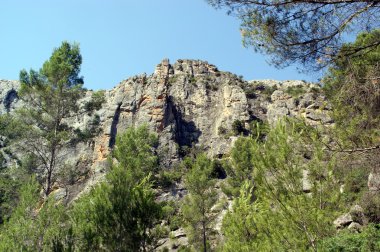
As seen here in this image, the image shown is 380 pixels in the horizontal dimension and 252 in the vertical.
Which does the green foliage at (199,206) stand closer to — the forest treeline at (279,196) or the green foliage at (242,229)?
the forest treeline at (279,196)

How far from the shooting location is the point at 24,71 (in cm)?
1952

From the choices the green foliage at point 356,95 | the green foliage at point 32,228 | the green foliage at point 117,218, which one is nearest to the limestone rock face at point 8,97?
the green foliage at point 32,228

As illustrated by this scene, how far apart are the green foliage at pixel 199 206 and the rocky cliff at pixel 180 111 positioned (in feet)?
52.6

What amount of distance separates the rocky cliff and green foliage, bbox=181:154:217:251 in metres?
16.0

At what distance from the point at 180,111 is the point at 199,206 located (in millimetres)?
24770

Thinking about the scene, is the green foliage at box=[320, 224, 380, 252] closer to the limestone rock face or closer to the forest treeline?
the forest treeline

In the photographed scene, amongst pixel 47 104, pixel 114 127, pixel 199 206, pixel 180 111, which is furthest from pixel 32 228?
→ pixel 180 111

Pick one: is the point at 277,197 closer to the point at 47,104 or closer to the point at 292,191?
the point at 292,191

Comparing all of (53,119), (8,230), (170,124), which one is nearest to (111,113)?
(170,124)

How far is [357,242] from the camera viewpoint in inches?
362

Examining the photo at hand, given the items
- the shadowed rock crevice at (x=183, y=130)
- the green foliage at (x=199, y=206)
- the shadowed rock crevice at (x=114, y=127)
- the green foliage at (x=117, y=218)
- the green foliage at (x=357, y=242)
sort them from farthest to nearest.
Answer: the shadowed rock crevice at (x=183, y=130)
the shadowed rock crevice at (x=114, y=127)
the green foliage at (x=199, y=206)
the green foliage at (x=117, y=218)
the green foliage at (x=357, y=242)

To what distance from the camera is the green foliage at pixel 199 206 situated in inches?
771

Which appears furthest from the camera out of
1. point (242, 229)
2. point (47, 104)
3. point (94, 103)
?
point (94, 103)

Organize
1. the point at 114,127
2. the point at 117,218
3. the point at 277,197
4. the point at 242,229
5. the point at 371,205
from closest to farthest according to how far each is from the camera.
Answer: the point at 277,197, the point at 242,229, the point at 117,218, the point at 371,205, the point at 114,127
